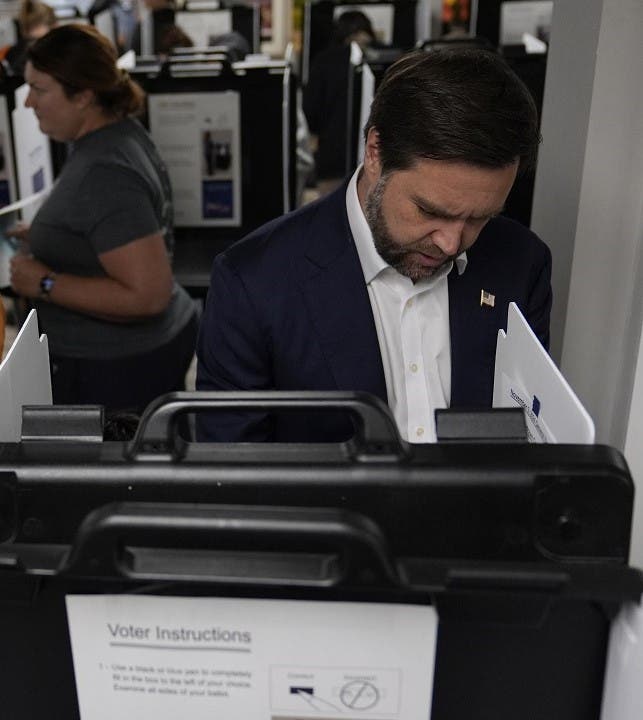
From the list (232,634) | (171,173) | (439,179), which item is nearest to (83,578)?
(232,634)

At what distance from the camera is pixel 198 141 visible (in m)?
2.61

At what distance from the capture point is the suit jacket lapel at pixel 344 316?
1177mm

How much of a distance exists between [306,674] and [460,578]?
0.11m

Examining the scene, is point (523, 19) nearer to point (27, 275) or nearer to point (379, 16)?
point (379, 16)

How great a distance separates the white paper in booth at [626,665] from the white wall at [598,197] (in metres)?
0.76

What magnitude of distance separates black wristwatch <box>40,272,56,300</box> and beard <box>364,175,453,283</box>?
3.20 feet

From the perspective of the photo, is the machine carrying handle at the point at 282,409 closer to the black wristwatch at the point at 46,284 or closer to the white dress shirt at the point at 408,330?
the white dress shirt at the point at 408,330

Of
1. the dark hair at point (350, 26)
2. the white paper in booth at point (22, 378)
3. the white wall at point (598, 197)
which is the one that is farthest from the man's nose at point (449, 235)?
the dark hair at point (350, 26)

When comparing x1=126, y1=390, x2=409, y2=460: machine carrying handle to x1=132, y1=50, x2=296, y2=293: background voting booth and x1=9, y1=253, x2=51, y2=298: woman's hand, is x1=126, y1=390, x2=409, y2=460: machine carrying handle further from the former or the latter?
x1=132, y1=50, x2=296, y2=293: background voting booth

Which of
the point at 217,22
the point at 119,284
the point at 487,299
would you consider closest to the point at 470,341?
the point at 487,299

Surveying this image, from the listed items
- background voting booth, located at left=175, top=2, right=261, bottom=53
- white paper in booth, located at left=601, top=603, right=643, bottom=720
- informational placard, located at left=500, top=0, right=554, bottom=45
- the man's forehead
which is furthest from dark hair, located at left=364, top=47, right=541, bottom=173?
background voting booth, located at left=175, top=2, right=261, bottom=53

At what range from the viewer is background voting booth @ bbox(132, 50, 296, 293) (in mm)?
2570

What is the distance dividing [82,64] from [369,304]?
1.08 metres

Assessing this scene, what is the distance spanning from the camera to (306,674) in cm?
46
